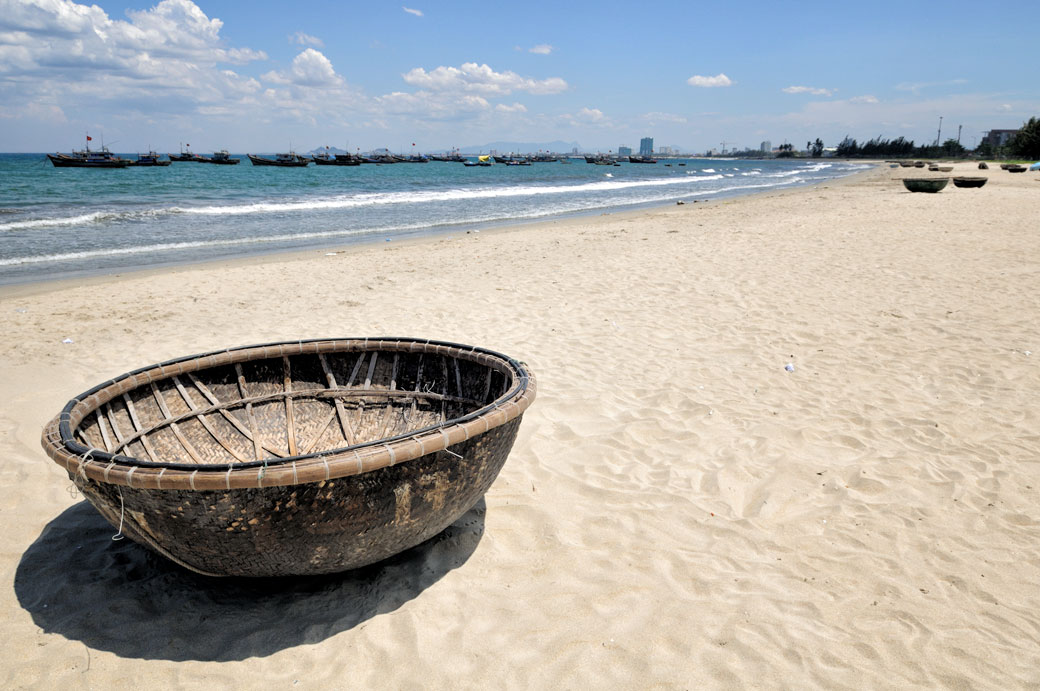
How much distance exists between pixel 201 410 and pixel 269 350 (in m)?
0.51

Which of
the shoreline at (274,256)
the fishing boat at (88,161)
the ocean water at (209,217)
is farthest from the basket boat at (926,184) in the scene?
the fishing boat at (88,161)

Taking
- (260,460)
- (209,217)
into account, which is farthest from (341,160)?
(260,460)

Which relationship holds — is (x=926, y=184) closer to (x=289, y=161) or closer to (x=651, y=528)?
(x=651, y=528)

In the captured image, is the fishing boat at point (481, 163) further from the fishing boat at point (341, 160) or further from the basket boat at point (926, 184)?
the basket boat at point (926, 184)

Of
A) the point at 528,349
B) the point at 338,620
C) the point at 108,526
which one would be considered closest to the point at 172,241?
the point at 528,349

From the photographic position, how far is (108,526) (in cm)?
311

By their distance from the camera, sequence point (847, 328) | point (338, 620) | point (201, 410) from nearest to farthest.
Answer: point (338, 620), point (201, 410), point (847, 328)

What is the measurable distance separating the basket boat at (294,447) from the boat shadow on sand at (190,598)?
0.25 m

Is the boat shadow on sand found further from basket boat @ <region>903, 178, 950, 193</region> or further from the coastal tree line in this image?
the coastal tree line

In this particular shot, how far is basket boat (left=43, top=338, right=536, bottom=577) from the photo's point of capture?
206 cm

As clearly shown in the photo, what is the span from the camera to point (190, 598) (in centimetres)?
255

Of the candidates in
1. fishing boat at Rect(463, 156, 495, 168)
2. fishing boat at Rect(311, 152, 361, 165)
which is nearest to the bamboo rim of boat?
fishing boat at Rect(311, 152, 361, 165)

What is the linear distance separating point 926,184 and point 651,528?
23503 millimetres

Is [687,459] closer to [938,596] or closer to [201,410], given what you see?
[938,596]
